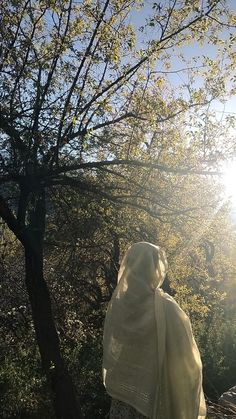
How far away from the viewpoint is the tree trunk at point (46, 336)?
6109 mm

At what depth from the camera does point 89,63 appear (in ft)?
21.4

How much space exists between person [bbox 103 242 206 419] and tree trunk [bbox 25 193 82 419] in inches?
122

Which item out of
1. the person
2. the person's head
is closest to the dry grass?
the person

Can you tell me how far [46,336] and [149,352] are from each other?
3.62 meters

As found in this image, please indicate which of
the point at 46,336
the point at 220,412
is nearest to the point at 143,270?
the point at 220,412

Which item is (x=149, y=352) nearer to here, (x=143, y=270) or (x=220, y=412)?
(x=143, y=270)

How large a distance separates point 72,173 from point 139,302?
Answer: 4286 mm

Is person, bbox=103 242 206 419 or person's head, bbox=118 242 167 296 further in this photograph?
person's head, bbox=118 242 167 296

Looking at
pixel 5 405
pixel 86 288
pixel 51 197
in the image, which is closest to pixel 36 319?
pixel 5 405

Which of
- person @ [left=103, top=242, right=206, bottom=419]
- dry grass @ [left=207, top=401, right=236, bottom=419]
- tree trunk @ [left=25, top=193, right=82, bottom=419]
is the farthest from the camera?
tree trunk @ [left=25, top=193, right=82, bottom=419]

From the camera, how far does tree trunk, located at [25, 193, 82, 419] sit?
6.11m

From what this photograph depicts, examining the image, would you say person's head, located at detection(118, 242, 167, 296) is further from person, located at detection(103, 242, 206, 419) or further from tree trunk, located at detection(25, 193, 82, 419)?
tree trunk, located at detection(25, 193, 82, 419)

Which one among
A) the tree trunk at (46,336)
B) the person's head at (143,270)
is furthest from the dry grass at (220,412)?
the person's head at (143,270)

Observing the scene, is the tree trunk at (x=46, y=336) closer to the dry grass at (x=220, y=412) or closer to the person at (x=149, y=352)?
the dry grass at (x=220, y=412)
